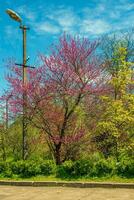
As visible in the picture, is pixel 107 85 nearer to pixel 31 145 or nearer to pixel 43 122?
pixel 43 122

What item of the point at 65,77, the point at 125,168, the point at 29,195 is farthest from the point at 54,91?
the point at 29,195

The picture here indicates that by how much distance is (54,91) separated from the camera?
20375 mm

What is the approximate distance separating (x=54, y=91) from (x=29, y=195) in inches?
276

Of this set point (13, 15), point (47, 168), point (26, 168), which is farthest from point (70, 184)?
point (13, 15)

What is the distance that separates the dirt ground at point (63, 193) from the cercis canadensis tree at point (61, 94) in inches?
180

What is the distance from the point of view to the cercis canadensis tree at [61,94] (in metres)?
20.1

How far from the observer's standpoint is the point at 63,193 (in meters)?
14.6

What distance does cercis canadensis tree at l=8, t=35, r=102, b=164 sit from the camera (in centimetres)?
2012

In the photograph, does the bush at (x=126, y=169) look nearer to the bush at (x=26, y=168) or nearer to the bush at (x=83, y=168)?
the bush at (x=83, y=168)

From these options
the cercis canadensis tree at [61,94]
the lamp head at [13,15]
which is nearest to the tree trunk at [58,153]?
the cercis canadensis tree at [61,94]

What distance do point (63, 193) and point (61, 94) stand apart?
6702mm

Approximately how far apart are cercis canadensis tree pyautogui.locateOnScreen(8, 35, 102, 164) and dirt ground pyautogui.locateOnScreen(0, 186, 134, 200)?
180 inches

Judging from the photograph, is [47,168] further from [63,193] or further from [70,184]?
[63,193]

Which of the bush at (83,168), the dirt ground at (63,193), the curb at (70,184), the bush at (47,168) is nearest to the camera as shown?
the dirt ground at (63,193)
